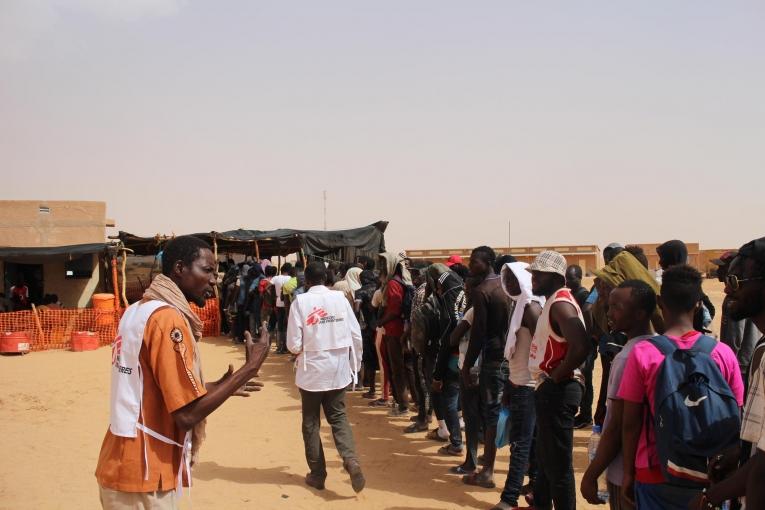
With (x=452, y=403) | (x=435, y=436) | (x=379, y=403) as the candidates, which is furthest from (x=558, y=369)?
(x=379, y=403)

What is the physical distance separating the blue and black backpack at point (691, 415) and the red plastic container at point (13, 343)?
14448mm

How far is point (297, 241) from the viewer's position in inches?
690

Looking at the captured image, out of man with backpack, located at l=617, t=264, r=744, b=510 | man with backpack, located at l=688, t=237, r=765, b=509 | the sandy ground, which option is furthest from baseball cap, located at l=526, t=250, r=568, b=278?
the sandy ground

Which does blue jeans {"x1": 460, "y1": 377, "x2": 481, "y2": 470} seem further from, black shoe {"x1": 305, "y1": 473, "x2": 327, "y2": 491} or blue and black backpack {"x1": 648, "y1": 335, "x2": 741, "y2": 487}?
blue and black backpack {"x1": 648, "y1": 335, "x2": 741, "y2": 487}

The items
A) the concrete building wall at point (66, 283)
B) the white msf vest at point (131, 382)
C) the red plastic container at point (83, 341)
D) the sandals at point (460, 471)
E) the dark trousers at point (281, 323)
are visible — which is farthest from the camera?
the concrete building wall at point (66, 283)

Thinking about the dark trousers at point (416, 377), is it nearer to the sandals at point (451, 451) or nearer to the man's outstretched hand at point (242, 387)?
the sandals at point (451, 451)

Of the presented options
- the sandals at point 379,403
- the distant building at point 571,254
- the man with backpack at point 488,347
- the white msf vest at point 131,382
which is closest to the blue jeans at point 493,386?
the man with backpack at point 488,347

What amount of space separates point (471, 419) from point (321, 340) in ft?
5.31

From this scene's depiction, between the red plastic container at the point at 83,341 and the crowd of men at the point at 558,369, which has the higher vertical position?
the crowd of men at the point at 558,369

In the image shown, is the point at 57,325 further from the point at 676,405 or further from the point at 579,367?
the point at 676,405

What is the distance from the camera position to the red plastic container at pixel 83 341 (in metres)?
14.1

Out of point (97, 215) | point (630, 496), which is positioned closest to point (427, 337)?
point (630, 496)

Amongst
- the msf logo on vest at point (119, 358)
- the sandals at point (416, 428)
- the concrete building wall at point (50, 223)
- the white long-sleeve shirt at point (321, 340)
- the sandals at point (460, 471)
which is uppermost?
the concrete building wall at point (50, 223)

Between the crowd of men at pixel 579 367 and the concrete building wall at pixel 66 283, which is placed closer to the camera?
the crowd of men at pixel 579 367
